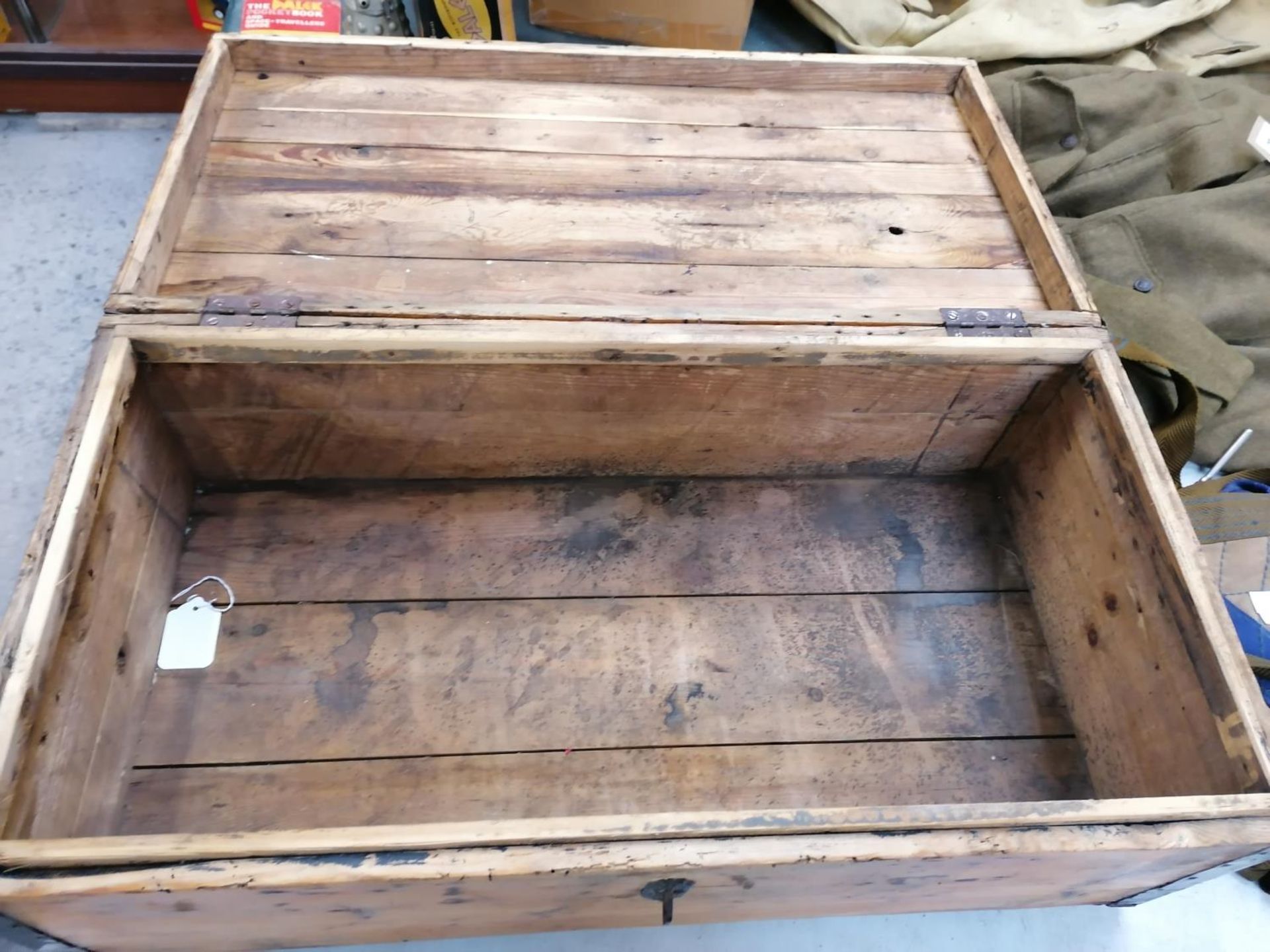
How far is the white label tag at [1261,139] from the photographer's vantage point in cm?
139

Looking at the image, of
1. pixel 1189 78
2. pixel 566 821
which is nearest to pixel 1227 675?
pixel 566 821

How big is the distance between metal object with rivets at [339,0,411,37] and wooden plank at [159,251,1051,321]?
0.77m

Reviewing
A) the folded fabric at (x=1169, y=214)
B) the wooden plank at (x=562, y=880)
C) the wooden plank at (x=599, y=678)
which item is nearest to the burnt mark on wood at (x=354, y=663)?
the wooden plank at (x=599, y=678)

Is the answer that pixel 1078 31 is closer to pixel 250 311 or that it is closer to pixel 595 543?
pixel 595 543

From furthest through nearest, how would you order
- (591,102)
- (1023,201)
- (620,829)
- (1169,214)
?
(1169,214) < (591,102) < (1023,201) < (620,829)

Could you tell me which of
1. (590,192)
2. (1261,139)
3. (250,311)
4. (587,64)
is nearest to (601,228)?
(590,192)

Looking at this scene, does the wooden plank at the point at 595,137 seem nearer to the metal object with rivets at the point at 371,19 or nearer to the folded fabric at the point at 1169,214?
the folded fabric at the point at 1169,214

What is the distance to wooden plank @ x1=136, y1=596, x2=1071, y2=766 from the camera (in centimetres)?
96

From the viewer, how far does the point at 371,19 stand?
1574 millimetres

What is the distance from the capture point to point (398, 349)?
0.91 meters

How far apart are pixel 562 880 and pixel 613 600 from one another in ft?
1.43

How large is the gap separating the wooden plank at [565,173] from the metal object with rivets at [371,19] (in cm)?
58

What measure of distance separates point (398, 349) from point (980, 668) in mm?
785

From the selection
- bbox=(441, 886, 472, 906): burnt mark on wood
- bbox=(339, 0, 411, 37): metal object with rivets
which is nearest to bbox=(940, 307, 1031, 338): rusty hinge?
bbox=(441, 886, 472, 906): burnt mark on wood
